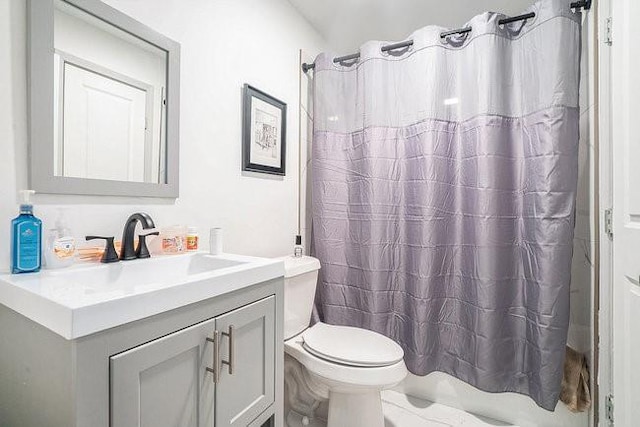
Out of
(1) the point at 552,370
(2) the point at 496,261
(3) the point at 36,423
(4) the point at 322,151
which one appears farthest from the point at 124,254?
(1) the point at 552,370

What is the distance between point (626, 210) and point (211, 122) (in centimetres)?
156

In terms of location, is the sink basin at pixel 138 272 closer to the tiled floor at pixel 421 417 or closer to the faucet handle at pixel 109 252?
the faucet handle at pixel 109 252

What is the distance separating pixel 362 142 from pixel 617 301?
1294mm

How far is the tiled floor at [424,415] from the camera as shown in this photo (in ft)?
5.22

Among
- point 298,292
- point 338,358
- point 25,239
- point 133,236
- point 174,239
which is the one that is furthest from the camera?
point 298,292

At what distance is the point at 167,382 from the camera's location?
0.71 metres

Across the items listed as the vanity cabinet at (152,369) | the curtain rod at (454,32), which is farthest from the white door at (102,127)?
the curtain rod at (454,32)

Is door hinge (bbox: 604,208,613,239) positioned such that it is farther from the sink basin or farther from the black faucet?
the black faucet

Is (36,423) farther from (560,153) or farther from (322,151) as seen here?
(560,153)

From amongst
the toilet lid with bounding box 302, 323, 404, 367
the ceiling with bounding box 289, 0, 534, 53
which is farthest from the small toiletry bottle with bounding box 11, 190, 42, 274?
the ceiling with bounding box 289, 0, 534, 53

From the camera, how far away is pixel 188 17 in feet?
4.07

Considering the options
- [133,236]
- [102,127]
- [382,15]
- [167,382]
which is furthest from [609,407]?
[382,15]

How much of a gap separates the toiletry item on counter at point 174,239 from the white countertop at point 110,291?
65 millimetres

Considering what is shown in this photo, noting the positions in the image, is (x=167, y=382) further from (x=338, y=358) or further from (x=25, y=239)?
(x=338, y=358)
